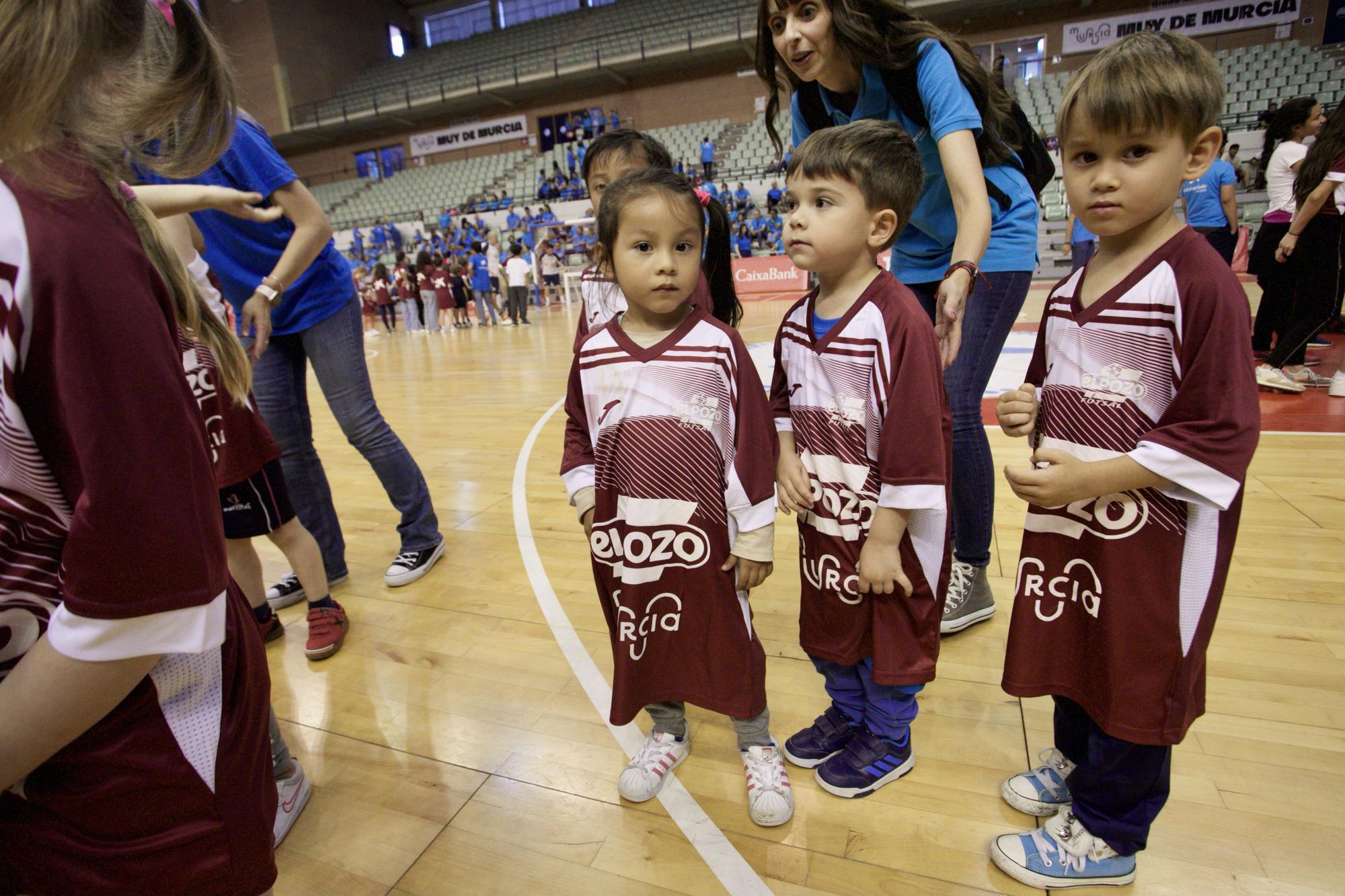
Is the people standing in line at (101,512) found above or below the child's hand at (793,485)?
above

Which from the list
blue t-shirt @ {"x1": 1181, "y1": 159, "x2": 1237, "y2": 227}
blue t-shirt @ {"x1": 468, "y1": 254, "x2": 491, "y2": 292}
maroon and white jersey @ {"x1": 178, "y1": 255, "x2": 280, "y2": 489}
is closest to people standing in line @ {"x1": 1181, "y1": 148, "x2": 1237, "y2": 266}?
blue t-shirt @ {"x1": 1181, "y1": 159, "x2": 1237, "y2": 227}

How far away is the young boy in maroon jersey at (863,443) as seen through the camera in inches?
44.8

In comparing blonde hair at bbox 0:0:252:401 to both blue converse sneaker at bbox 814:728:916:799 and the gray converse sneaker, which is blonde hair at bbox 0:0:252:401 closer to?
blue converse sneaker at bbox 814:728:916:799

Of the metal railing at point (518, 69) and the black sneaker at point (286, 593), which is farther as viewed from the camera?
the metal railing at point (518, 69)

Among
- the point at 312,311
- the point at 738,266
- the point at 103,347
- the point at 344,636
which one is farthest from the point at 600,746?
the point at 738,266

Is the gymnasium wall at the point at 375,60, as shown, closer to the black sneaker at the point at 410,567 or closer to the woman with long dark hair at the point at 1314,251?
the woman with long dark hair at the point at 1314,251

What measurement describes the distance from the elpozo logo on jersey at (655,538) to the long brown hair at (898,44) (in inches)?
28.5

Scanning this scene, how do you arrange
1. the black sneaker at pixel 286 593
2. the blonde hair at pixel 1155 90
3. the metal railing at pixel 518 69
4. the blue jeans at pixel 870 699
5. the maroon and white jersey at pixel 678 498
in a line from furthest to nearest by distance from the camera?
1. the metal railing at pixel 518 69
2. the black sneaker at pixel 286 593
3. the blue jeans at pixel 870 699
4. the maroon and white jersey at pixel 678 498
5. the blonde hair at pixel 1155 90

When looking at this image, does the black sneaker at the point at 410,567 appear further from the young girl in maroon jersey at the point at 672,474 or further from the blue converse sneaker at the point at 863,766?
the blue converse sneaker at the point at 863,766

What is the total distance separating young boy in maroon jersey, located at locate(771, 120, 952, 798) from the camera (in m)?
1.14

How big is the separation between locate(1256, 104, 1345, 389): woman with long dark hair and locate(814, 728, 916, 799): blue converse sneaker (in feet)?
12.8

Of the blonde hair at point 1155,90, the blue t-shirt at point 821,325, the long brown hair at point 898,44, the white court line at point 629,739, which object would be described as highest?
the long brown hair at point 898,44

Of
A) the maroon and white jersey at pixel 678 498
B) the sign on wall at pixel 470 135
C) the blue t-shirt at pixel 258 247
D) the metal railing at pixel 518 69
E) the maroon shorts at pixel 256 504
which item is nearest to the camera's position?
the maroon and white jersey at pixel 678 498

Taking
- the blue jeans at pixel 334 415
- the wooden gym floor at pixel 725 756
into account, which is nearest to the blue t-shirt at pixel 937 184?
the wooden gym floor at pixel 725 756
